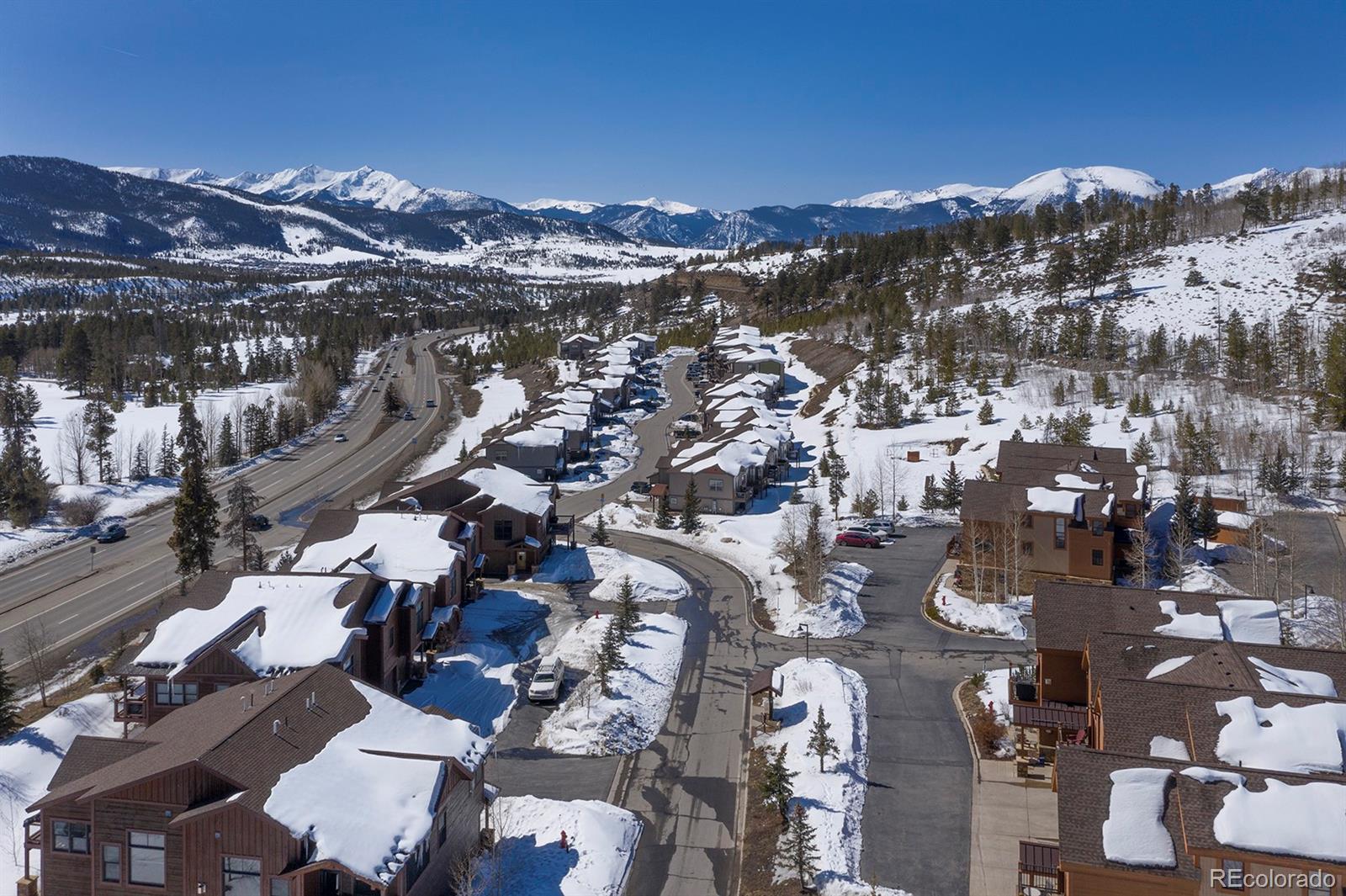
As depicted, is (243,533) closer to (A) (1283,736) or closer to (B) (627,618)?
(B) (627,618)

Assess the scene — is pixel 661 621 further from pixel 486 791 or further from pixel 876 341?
pixel 876 341

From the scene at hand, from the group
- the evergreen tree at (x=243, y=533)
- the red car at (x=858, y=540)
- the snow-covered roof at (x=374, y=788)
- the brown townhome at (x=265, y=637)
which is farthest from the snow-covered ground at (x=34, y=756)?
the red car at (x=858, y=540)

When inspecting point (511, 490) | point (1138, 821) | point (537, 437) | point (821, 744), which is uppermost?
point (537, 437)

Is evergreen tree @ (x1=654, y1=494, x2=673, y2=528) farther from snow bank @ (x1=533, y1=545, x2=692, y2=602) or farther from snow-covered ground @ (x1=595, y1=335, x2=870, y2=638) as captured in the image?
snow bank @ (x1=533, y1=545, x2=692, y2=602)

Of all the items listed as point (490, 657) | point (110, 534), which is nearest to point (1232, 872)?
point (490, 657)

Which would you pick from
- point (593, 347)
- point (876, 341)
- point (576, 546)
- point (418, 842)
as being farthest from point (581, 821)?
point (593, 347)

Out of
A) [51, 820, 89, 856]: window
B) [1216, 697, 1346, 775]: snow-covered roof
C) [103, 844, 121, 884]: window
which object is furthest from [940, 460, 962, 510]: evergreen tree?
[51, 820, 89, 856]: window
